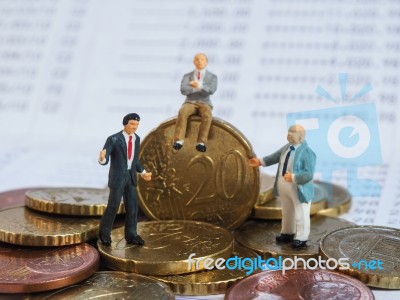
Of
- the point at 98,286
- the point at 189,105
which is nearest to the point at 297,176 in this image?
the point at 189,105

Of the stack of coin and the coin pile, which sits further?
the stack of coin

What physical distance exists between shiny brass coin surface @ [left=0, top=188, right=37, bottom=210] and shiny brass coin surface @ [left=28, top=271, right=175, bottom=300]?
852 mm

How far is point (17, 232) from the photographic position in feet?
6.93

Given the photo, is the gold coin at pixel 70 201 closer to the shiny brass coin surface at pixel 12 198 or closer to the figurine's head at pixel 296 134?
the shiny brass coin surface at pixel 12 198

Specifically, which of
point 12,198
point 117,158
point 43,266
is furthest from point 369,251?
point 12,198

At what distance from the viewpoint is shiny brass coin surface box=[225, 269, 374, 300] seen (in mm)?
1796

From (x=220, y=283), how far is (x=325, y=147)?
0.68 m

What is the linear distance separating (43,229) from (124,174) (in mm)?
341

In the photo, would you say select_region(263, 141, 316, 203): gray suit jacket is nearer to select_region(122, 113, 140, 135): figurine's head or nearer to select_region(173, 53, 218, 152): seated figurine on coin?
select_region(173, 53, 218, 152): seated figurine on coin

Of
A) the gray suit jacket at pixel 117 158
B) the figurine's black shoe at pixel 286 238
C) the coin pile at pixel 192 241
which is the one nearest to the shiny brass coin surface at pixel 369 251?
the coin pile at pixel 192 241

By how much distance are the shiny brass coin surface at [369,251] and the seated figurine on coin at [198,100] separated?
543 mm

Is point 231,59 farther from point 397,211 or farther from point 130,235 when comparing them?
point 130,235

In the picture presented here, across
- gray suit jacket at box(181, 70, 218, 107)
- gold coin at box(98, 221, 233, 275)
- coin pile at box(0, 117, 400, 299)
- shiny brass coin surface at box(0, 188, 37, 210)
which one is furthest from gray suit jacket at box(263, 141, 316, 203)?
shiny brass coin surface at box(0, 188, 37, 210)

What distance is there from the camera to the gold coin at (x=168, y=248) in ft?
6.42
